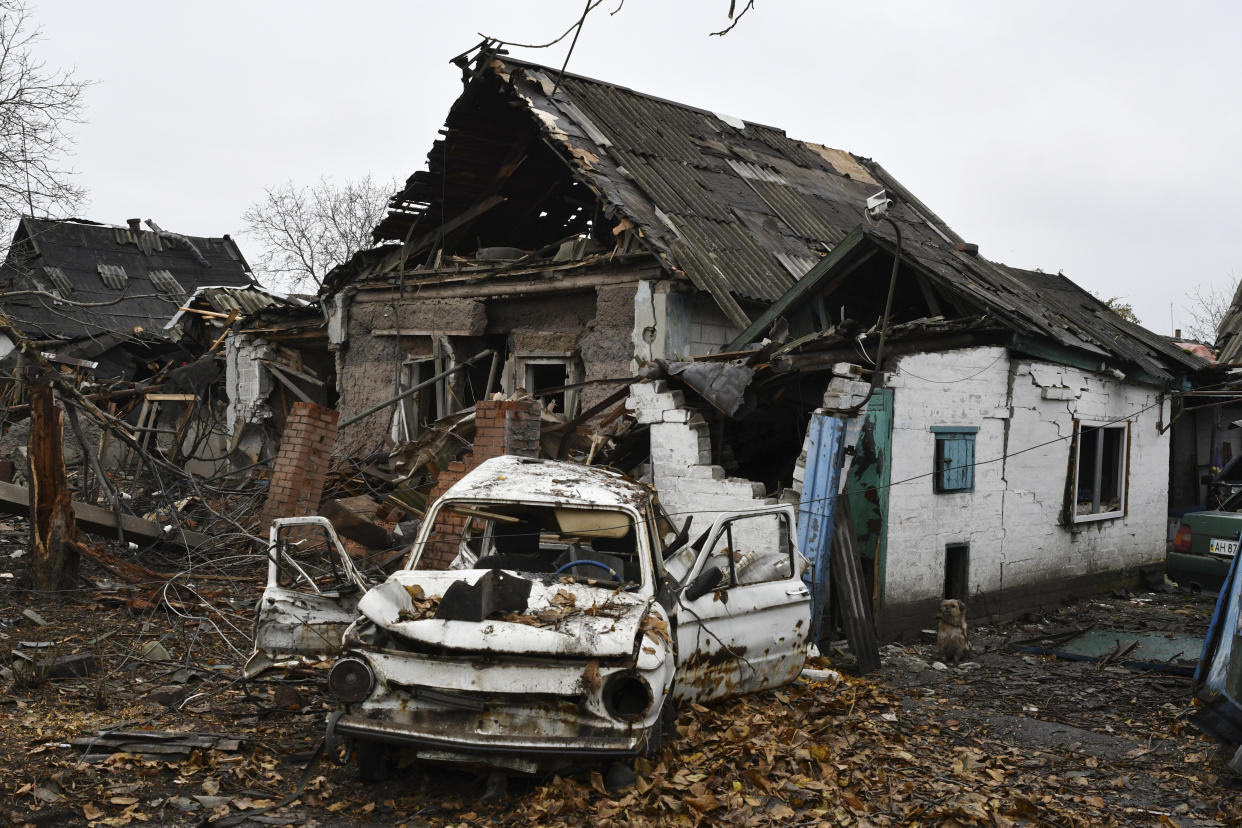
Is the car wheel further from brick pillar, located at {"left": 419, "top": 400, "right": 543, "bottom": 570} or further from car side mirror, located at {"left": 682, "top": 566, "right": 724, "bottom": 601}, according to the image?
brick pillar, located at {"left": 419, "top": 400, "right": 543, "bottom": 570}

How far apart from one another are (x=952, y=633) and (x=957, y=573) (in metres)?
1.19

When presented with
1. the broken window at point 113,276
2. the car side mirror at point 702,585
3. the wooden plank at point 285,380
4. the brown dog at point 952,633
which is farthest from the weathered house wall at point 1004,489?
Result: the broken window at point 113,276

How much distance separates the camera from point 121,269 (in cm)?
3092

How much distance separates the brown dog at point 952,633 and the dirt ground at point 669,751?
18 centimetres

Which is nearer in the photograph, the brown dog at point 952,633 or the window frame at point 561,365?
the brown dog at point 952,633

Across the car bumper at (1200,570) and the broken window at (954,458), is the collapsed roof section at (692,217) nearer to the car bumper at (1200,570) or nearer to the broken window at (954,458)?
the broken window at (954,458)

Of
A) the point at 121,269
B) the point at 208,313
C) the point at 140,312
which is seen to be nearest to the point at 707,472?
the point at 208,313

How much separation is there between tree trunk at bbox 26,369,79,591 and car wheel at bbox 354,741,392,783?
194 inches

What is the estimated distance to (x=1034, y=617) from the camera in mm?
10016

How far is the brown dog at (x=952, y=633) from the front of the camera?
26.9 feet

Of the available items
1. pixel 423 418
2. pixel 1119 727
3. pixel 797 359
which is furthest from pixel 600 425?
pixel 1119 727

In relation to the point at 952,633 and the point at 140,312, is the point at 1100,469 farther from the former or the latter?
the point at 140,312

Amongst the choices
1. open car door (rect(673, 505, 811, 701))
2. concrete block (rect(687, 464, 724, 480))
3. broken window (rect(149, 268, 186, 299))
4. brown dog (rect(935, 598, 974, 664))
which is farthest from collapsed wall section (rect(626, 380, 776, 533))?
broken window (rect(149, 268, 186, 299))

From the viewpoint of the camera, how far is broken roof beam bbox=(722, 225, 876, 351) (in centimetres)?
958
